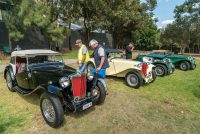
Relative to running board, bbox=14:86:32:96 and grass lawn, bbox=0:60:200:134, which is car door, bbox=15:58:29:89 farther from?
grass lawn, bbox=0:60:200:134

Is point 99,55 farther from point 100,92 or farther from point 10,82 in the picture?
point 10,82

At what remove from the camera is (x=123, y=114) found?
5352 mm

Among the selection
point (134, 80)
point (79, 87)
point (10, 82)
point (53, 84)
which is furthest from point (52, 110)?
point (134, 80)

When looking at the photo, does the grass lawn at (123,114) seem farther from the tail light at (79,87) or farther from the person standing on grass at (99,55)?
the person standing on grass at (99,55)

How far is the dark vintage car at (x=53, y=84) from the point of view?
15.0ft

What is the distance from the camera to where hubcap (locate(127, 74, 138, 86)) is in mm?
7795

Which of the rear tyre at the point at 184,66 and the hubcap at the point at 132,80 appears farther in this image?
the rear tyre at the point at 184,66

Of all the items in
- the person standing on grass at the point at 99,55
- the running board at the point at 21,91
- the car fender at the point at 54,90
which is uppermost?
the person standing on grass at the point at 99,55

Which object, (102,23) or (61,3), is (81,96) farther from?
(102,23)

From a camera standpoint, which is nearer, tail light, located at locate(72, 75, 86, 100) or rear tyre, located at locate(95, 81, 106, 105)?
Answer: tail light, located at locate(72, 75, 86, 100)

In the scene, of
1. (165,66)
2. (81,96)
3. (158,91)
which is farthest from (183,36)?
(81,96)

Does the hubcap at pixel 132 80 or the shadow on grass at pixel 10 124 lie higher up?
Answer: the hubcap at pixel 132 80

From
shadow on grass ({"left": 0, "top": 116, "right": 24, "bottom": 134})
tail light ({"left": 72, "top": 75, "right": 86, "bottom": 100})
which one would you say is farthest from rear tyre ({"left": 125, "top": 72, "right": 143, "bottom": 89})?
shadow on grass ({"left": 0, "top": 116, "right": 24, "bottom": 134})

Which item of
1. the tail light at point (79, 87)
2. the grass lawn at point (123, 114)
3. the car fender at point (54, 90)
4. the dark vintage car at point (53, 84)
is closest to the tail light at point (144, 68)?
the grass lawn at point (123, 114)
